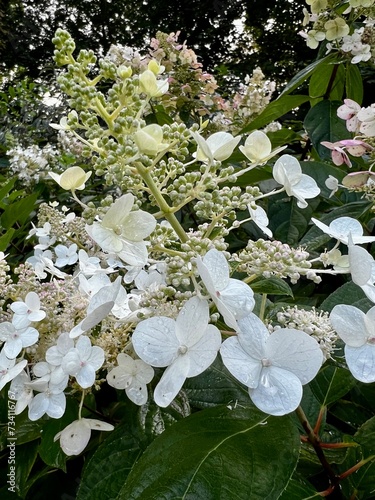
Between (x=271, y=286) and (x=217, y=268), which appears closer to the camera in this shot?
(x=217, y=268)

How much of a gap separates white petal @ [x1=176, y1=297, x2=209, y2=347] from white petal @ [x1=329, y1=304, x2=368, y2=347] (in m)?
0.12

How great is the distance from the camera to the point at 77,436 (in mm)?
644

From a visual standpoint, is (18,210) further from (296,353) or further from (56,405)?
(296,353)

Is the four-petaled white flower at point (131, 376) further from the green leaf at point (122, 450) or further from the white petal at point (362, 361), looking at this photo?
the white petal at point (362, 361)

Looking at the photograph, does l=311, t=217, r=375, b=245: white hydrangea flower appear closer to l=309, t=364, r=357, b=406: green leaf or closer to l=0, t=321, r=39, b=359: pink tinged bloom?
l=309, t=364, r=357, b=406: green leaf

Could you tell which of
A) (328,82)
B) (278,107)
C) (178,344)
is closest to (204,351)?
(178,344)

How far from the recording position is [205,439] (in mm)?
541

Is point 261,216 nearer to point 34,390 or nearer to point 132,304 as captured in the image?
point 132,304

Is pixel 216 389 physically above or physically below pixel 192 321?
below

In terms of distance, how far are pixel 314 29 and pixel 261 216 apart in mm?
796

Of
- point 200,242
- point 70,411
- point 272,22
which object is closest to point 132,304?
point 200,242

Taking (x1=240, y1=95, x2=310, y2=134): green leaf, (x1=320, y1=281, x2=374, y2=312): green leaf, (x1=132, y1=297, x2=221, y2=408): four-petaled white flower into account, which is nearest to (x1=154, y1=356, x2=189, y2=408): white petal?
(x1=132, y1=297, x2=221, y2=408): four-petaled white flower

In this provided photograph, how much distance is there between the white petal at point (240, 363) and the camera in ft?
1.47

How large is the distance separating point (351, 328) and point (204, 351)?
143 mm
